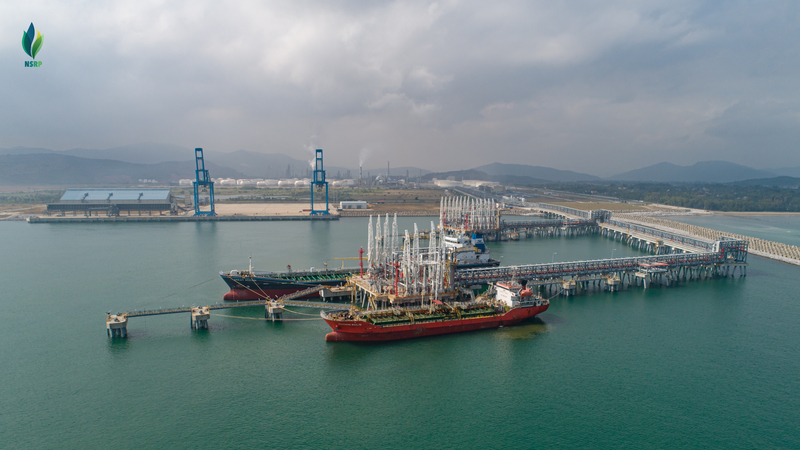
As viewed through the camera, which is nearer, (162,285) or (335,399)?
(335,399)

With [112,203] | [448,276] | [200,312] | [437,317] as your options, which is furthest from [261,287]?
[112,203]

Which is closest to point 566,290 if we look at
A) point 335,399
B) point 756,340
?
point 756,340

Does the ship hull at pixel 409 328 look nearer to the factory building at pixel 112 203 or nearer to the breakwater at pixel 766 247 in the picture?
the breakwater at pixel 766 247

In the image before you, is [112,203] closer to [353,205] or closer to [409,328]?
[353,205]

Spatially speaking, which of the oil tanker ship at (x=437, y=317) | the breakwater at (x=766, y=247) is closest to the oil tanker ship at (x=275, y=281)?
the oil tanker ship at (x=437, y=317)

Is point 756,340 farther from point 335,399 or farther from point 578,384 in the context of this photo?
point 335,399

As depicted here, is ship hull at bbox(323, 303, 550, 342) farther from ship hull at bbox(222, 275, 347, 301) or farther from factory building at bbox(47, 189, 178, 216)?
factory building at bbox(47, 189, 178, 216)
